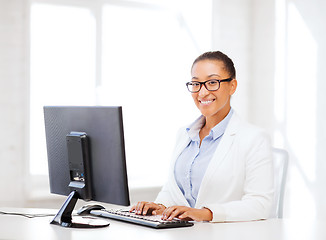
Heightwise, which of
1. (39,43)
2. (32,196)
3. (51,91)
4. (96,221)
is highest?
(39,43)

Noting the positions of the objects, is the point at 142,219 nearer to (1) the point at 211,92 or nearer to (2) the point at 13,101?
(1) the point at 211,92

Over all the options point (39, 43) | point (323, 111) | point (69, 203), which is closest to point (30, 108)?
point (39, 43)

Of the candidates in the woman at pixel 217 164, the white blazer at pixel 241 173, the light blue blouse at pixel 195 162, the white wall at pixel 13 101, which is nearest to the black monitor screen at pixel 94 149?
the woman at pixel 217 164

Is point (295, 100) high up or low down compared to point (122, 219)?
up

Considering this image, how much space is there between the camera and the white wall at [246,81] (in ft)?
12.7

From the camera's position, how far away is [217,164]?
90.9 inches

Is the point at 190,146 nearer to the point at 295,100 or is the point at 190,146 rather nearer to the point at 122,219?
the point at 122,219

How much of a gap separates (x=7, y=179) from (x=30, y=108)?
60 centimetres

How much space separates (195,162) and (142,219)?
591 millimetres

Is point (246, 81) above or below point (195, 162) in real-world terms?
above

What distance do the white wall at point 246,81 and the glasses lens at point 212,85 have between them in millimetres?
2005

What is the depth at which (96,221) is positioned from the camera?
2.01m

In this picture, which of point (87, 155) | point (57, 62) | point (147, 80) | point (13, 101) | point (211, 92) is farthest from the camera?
point (147, 80)

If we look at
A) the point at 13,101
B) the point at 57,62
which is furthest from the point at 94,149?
the point at 57,62
